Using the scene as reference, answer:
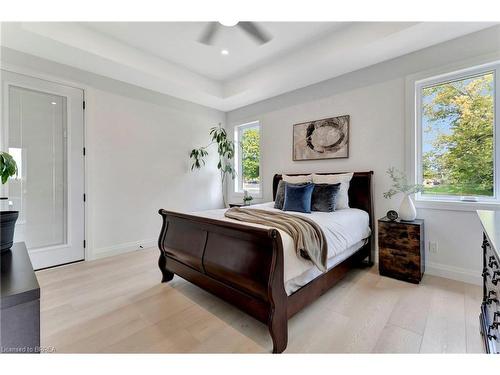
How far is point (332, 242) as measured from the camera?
2156 mm

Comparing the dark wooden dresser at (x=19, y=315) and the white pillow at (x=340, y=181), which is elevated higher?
the white pillow at (x=340, y=181)

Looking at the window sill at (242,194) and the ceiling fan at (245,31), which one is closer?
the ceiling fan at (245,31)

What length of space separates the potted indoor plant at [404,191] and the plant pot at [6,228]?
335 centimetres

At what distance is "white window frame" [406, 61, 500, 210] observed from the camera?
7.98 ft

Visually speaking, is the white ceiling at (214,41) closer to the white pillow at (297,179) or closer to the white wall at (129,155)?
the white wall at (129,155)

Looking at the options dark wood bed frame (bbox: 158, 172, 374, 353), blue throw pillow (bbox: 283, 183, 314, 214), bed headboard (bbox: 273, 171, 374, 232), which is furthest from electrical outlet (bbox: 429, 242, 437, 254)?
blue throw pillow (bbox: 283, 183, 314, 214)

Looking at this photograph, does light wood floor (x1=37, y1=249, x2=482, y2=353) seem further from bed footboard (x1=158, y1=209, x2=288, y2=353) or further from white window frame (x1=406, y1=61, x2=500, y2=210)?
white window frame (x1=406, y1=61, x2=500, y2=210)

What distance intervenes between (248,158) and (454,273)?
Answer: 3.69 m

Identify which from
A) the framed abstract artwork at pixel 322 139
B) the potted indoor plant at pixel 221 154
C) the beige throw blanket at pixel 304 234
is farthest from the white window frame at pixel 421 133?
the potted indoor plant at pixel 221 154

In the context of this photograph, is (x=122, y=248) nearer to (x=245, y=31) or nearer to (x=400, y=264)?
(x=245, y=31)

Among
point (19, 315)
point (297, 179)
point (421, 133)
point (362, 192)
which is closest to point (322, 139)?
point (297, 179)

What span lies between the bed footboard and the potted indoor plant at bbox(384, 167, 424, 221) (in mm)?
1921

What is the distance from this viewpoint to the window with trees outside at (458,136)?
249cm
